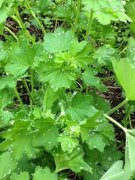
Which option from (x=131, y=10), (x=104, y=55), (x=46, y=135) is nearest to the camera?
(x=46, y=135)

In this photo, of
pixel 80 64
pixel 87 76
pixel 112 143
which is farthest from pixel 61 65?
pixel 112 143

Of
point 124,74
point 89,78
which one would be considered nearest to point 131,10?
point 89,78

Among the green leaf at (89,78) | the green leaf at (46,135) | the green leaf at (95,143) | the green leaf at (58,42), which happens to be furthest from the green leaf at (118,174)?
the green leaf at (58,42)

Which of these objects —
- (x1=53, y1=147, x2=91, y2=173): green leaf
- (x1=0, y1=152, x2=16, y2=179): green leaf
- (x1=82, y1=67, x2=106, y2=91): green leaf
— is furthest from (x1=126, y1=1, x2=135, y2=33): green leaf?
(x1=0, y1=152, x2=16, y2=179): green leaf

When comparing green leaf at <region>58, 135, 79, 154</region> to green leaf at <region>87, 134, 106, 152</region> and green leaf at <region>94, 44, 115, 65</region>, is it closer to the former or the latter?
green leaf at <region>87, 134, 106, 152</region>

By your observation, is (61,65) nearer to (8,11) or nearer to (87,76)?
(87,76)

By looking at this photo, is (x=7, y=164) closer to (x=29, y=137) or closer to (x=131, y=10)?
(x=29, y=137)

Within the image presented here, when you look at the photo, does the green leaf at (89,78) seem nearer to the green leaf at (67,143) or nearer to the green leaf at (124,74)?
the green leaf at (124,74)
